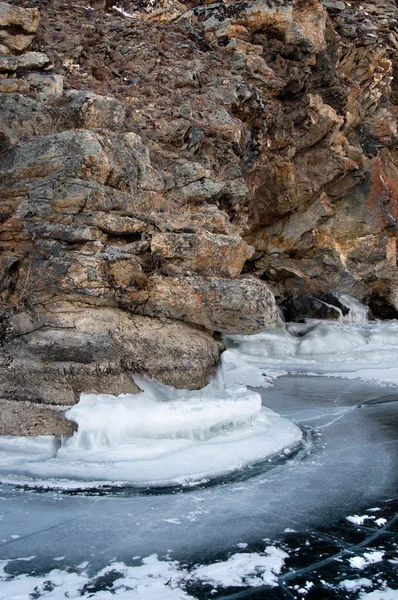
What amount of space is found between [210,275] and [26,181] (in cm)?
258

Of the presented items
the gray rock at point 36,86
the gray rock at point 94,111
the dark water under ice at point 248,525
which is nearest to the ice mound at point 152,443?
the dark water under ice at point 248,525

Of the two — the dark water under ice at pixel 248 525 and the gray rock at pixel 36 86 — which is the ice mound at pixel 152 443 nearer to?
the dark water under ice at pixel 248 525

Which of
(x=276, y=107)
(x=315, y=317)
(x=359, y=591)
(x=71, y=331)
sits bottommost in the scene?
(x=315, y=317)

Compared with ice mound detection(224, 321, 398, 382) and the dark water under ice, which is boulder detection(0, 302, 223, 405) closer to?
the dark water under ice

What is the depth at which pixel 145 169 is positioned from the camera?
7.83 metres

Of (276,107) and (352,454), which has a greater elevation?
(276,107)

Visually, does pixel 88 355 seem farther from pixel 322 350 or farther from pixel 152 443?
pixel 322 350

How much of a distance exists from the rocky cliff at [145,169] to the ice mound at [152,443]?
352 millimetres

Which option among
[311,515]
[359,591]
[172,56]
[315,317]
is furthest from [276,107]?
[359,591]

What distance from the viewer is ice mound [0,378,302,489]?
5438mm

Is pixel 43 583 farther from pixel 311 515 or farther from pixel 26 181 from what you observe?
pixel 26 181

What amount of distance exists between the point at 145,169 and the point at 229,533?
16.9 ft

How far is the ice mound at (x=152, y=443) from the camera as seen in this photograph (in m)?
5.44

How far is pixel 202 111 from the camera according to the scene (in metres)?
10.4
